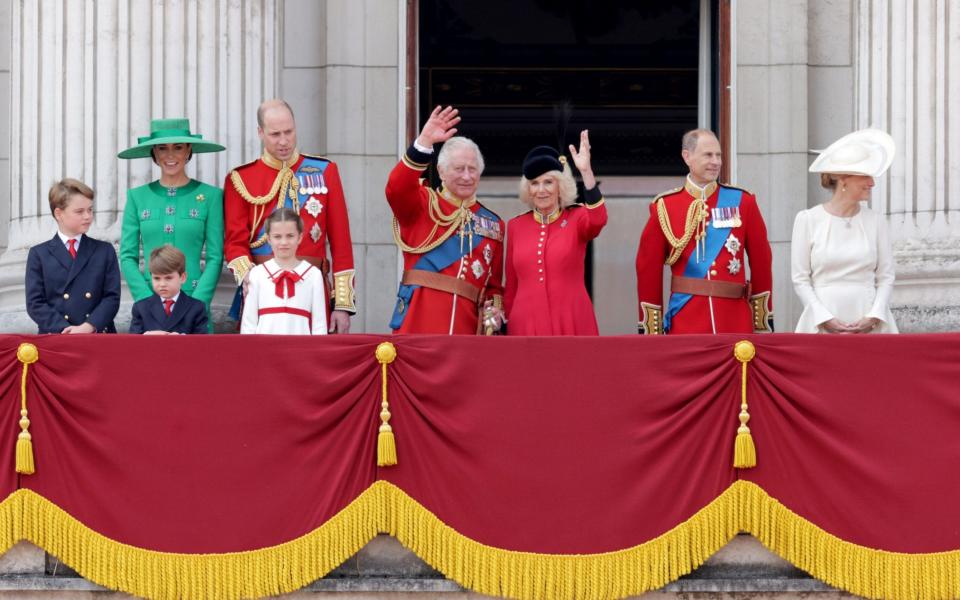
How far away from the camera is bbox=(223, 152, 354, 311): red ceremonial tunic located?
10.3m

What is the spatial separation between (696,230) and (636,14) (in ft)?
14.9

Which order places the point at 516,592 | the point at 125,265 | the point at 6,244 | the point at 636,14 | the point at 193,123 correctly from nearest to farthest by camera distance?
the point at 516,592 < the point at 125,265 < the point at 193,123 < the point at 6,244 < the point at 636,14

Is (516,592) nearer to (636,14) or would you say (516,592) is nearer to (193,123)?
(193,123)

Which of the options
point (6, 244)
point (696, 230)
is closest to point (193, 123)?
point (6, 244)

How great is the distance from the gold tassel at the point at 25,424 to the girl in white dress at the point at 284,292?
1.03 meters

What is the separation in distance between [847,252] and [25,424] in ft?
12.4

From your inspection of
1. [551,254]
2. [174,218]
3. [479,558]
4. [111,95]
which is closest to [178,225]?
[174,218]

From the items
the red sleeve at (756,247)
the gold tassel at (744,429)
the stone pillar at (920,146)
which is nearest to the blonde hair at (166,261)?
the gold tassel at (744,429)

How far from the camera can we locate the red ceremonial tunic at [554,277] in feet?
33.0

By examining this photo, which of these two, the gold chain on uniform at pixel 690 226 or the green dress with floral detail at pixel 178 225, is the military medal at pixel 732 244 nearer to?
the gold chain on uniform at pixel 690 226

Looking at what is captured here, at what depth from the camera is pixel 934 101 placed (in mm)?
11430

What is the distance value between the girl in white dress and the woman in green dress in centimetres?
58

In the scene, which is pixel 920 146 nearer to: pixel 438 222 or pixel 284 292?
pixel 438 222

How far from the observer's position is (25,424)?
Result: 909cm
